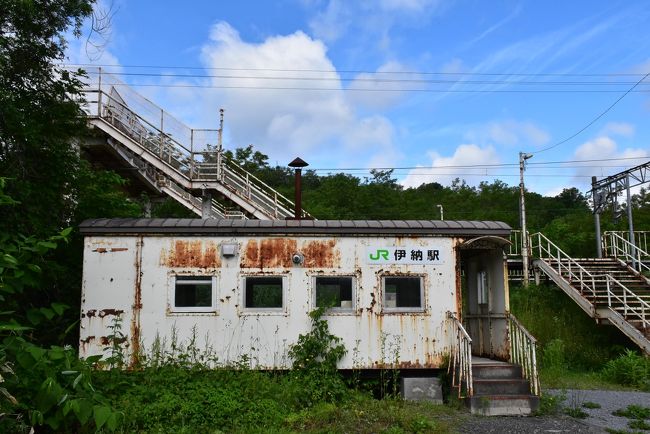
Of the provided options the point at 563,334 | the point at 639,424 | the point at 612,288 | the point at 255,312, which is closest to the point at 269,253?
the point at 255,312

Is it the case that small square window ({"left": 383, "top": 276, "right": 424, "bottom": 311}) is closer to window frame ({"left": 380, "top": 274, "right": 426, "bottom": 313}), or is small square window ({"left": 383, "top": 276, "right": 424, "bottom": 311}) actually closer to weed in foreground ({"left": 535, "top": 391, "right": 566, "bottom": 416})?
window frame ({"left": 380, "top": 274, "right": 426, "bottom": 313})

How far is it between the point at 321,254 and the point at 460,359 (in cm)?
312

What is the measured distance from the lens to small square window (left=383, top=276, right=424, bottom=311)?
33.8ft

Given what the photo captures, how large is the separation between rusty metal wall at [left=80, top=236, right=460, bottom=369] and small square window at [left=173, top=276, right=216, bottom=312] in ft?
0.40

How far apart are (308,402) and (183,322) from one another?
271cm

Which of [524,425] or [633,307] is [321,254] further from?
[633,307]

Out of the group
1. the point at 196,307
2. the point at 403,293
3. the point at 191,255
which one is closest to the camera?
the point at 196,307

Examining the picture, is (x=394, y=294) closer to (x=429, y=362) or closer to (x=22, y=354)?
(x=429, y=362)

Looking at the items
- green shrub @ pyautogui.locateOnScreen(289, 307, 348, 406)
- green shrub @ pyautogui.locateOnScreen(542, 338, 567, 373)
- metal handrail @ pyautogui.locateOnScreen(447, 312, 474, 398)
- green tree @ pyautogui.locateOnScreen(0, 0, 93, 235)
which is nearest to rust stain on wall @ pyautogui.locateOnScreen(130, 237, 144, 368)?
green tree @ pyautogui.locateOnScreen(0, 0, 93, 235)

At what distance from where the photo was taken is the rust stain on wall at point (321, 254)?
1030cm

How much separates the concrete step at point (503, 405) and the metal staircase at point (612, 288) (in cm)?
812

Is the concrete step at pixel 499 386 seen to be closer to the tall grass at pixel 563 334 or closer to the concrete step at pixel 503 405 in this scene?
the concrete step at pixel 503 405

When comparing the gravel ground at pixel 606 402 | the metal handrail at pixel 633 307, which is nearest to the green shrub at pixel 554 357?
the metal handrail at pixel 633 307

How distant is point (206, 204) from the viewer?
67.7 feet
